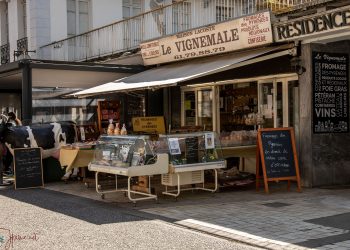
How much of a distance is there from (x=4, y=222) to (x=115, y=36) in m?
9.94

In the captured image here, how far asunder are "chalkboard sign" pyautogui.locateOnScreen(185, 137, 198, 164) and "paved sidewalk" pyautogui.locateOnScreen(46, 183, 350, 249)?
71cm

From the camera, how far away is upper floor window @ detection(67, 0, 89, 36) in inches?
781

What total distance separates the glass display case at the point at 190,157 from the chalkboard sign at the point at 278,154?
841mm

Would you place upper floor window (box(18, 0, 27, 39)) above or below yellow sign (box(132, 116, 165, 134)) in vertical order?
above

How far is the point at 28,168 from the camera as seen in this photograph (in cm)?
1165

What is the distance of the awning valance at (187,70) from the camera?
35.0 ft

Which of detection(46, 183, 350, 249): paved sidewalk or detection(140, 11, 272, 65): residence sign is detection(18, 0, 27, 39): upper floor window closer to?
detection(140, 11, 272, 65): residence sign

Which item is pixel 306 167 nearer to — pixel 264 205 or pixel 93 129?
pixel 264 205

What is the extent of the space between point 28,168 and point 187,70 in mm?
4000

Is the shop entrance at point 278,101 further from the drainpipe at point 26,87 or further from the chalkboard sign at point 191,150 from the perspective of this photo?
the drainpipe at point 26,87

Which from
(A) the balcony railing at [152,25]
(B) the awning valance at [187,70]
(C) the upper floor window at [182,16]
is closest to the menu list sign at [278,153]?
(B) the awning valance at [187,70]

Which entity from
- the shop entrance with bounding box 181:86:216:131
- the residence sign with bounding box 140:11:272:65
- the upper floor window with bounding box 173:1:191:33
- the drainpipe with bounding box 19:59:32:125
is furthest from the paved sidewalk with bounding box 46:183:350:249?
the upper floor window with bounding box 173:1:191:33

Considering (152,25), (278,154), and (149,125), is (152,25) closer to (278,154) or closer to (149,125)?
(149,125)

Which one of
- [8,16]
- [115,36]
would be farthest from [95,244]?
[8,16]
